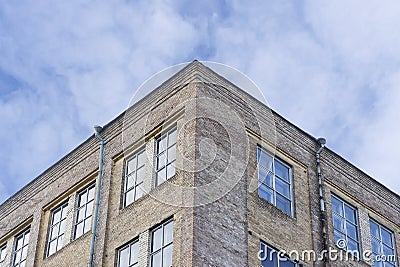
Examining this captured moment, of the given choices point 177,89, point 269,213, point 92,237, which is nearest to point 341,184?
point 269,213

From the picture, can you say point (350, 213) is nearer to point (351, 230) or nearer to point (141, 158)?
point (351, 230)

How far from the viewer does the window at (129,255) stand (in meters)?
24.1

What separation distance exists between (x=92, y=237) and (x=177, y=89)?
5.03 metres

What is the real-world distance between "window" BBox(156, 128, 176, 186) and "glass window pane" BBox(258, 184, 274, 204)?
270 cm

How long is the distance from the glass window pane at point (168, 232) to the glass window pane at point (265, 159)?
3867 mm

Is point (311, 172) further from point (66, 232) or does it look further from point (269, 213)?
point (66, 232)

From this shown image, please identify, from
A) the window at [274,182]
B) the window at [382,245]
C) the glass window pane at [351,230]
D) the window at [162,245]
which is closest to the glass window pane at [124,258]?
the window at [162,245]

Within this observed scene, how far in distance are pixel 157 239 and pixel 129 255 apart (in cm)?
125

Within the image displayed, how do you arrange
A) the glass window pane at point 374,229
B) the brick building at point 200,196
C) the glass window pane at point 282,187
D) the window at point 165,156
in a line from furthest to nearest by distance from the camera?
the glass window pane at point 374,229 < the glass window pane at point 282,187 < the window at point 165,156 < the brick building at point 200,196

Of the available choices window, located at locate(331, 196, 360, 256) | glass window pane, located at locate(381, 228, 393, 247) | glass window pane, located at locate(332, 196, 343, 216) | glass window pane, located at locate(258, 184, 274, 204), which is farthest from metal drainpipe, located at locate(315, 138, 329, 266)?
glass window pane, located at locate(381, 228, 393, 247)

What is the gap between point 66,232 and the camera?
27359 millimetres

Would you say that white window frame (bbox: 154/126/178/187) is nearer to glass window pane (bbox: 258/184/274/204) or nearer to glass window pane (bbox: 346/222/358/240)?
glass window pane (bbox: 258/184/274/204)

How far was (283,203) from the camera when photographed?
26.1 meters

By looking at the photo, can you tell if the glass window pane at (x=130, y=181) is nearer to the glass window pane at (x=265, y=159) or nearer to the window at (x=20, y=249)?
the glass window pane at (x=265, y=159)
